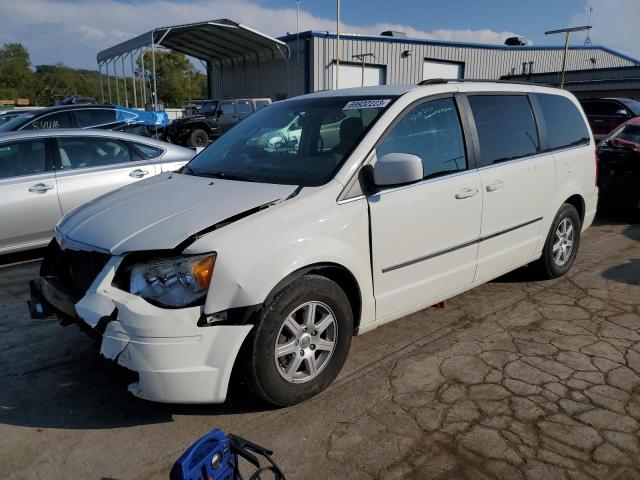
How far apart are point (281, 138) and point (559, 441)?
257 cm

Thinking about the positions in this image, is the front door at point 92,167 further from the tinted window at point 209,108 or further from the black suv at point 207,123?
the tinted window at point 209,108

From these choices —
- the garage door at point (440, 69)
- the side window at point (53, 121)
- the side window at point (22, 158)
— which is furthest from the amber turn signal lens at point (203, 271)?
the garage door at point (440, 69)

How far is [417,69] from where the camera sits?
29.5m

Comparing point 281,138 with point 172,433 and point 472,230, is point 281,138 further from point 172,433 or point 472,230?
point 172,433

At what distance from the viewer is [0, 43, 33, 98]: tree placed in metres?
63.2

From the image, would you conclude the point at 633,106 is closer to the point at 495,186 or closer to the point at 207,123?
the point at 495,186

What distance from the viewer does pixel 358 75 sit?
91.8ft

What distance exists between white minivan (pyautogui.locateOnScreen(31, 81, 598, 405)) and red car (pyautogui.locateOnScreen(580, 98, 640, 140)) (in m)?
10.8

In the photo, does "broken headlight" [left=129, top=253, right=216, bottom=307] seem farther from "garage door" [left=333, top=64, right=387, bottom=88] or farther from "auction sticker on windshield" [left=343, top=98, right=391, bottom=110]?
"garage door" [left=333, top=64, right=387, bottom=88]

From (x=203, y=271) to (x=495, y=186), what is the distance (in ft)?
7.79

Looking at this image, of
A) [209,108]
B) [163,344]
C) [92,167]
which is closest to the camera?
[163,344]

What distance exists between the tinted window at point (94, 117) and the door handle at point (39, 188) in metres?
5.98

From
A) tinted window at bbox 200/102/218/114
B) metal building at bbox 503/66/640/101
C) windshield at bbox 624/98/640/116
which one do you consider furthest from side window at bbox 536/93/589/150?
metal building at bbox 503/66/640/101

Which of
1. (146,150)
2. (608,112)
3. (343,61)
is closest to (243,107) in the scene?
(343,61)
